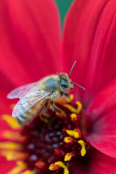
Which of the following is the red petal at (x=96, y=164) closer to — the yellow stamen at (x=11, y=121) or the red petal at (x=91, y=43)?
the red petal at (x=91, y=43)

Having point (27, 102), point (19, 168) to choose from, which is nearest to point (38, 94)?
point (27, 102)

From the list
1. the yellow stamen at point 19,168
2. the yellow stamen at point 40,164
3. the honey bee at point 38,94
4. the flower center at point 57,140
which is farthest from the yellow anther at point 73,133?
the yellow stamen at point 19,168

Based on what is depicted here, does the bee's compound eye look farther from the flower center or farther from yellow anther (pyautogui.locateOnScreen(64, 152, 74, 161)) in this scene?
yellow anther (pyautogui.locateOnScreen(64, 152, 74, 161))

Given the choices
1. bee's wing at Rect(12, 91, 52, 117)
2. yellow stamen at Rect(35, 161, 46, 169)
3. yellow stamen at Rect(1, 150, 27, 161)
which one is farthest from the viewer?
yellow stamen at Rect(1, 150, 27, 161)

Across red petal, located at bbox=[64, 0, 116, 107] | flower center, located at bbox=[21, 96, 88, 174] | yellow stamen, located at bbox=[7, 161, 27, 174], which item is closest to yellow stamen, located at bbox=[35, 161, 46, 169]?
flower center, located at bbox=[21, 96, 88, 174]

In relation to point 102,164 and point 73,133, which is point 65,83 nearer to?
point 73,133

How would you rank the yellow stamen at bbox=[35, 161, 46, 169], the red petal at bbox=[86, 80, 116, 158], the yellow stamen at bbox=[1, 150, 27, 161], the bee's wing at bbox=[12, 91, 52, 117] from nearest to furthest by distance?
the red petal at bbox=[86, 80, 116, 158] < the bee's wing at bbox=[12, 91, 52, 117] < the yellow stamen at bbox=[35, 161, 46, 169] < the yellow stamen at bbox=[1, 150, 27, 161]

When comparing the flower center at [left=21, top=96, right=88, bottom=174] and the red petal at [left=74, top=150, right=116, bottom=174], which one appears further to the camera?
the flower center at [left=21, top=96, right=88, bottom=174]

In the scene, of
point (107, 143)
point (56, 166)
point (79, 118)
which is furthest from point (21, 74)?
point (107, 143)

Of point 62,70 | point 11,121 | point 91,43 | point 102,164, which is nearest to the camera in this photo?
point 102,164
